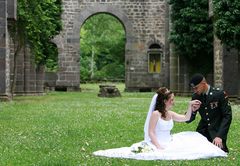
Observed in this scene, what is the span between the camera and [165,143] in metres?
8.71

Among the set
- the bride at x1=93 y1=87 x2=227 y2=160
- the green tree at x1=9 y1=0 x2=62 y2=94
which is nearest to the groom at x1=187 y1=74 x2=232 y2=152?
the bride at x1=93 y1=87 x2=227 y2=160

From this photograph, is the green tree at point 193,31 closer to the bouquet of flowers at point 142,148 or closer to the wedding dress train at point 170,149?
the wedding dress train at point 170,149

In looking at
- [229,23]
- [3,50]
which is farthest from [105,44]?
[229,23]

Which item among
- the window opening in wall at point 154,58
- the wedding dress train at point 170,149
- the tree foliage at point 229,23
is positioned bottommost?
the wedding dress train at point 170,149

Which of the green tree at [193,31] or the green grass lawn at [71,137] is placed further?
the green tree at [193,31]

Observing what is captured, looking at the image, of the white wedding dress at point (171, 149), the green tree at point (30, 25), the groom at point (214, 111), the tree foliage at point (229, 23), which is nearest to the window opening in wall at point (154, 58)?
the green tree at point (30, 25)

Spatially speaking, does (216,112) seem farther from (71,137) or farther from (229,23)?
(229,23)

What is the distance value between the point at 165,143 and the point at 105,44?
182 feet

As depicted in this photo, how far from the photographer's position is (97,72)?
64.4 m

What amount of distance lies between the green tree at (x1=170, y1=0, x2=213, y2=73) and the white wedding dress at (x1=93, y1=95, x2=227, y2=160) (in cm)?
2147

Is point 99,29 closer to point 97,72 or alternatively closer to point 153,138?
point 97,72

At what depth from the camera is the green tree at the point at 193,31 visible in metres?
30.1

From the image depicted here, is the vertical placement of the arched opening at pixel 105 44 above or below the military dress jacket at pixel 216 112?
above

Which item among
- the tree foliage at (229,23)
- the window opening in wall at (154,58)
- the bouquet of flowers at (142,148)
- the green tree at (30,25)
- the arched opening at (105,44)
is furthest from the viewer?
the arched opening at (105,44)
